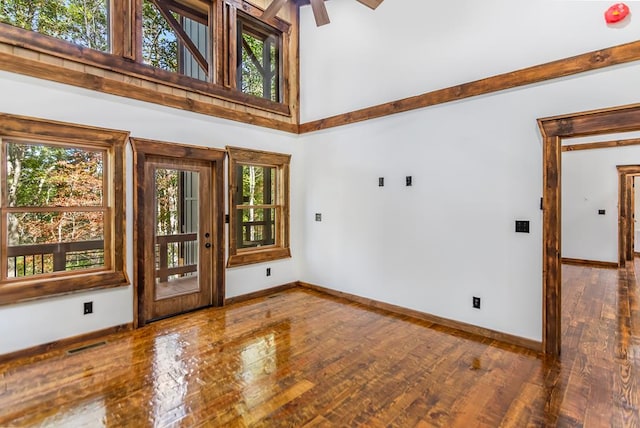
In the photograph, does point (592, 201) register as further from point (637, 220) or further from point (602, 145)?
point (637, 220)

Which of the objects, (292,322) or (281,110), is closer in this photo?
(292,322)

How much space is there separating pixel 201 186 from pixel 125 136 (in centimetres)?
107

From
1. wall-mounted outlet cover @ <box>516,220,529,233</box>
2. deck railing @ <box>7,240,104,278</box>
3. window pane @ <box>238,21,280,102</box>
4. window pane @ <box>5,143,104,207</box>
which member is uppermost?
window pane @ <box>238,21,280,102</box>

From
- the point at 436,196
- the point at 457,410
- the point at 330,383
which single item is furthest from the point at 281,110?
the point at 457,410

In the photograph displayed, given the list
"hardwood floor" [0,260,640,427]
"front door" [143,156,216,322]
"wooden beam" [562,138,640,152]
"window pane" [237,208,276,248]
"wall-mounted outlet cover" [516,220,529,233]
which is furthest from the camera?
"wooden beam" [562,138,640,152]

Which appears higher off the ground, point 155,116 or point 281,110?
point 281,110

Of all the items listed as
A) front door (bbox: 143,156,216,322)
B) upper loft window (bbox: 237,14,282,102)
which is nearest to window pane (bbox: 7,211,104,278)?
front door (bbox: 143,156,216,322)

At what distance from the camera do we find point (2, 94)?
2908 mm

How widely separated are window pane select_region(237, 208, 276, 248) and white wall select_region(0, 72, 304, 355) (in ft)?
1.40

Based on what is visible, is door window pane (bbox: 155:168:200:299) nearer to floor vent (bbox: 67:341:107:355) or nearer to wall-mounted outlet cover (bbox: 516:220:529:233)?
floor vent (bbox: 67:341:107:355)

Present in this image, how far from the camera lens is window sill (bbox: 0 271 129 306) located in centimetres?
298

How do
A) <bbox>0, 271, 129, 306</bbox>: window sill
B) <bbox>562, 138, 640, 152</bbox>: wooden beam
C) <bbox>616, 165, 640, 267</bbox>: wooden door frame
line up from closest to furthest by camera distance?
<bbox>0, 271, 129, 306</bbox>: window sill → <bbox>562, 138, 640, 152</bbox>: wooden beam → <bbox>616, 165, 640, 267</bbox>: wooden door frame

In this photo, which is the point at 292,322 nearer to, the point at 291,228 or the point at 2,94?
the point at 291,228

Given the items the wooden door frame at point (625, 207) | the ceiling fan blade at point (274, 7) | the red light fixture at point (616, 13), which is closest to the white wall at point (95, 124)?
the ceiling fan blade at point (274, 7)
